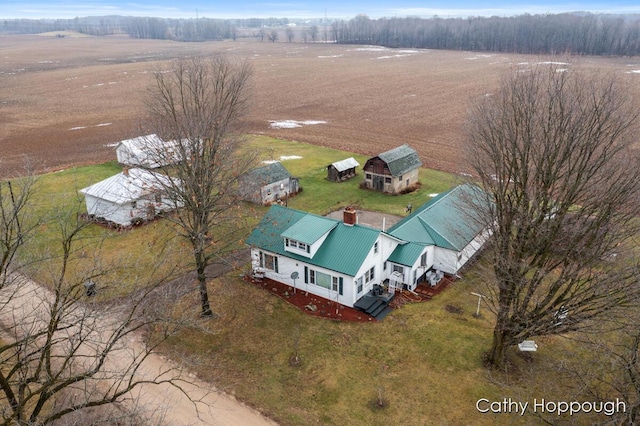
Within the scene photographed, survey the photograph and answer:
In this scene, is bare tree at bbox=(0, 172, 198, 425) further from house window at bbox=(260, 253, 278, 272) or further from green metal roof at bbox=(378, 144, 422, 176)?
green metal roof at bbox=(378, 144, 422, 176)

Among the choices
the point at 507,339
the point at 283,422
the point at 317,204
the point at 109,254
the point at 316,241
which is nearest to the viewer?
the point at 283,422

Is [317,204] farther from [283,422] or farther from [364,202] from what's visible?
[283,422]

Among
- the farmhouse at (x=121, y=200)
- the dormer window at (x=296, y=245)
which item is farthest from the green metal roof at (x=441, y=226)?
the farmhouse at (x=121, y=200)

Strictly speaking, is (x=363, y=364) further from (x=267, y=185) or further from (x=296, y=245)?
(x=267, y=185)

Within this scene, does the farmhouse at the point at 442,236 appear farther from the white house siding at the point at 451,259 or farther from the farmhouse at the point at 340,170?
the farmhouse at the point at 340,170

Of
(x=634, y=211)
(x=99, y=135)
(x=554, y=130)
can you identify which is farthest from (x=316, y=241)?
(x=99, y=135)

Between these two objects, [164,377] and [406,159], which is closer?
[164,377]
